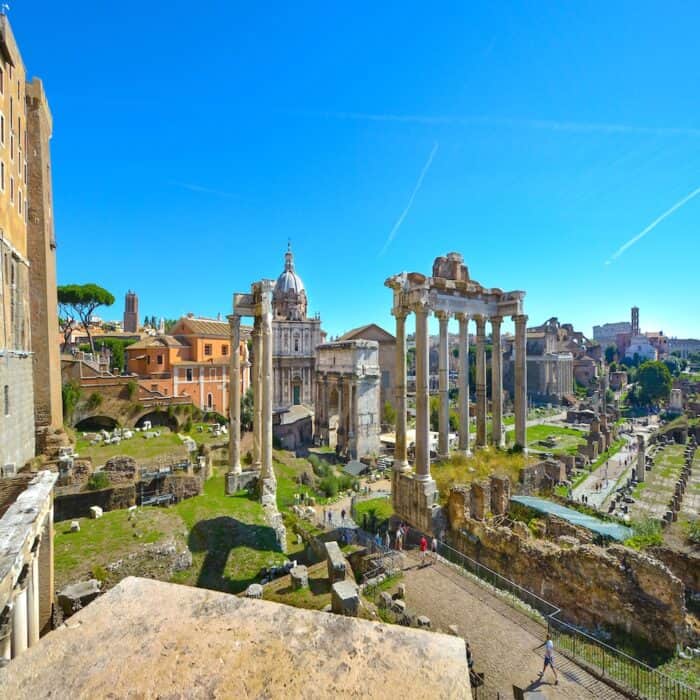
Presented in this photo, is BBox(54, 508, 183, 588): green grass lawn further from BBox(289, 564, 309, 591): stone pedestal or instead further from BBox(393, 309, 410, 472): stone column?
BBox(393, 309, 410, 472): stone column

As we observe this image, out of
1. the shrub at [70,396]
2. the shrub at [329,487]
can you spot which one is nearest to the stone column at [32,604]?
the shrub at [329,487]

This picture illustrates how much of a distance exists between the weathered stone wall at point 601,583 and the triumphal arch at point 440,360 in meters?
2.82

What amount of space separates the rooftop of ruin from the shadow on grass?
9.34 meters

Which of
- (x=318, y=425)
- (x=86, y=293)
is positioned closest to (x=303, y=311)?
(x=318, y=425)

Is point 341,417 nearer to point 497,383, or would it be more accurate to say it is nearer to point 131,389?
point 131,389

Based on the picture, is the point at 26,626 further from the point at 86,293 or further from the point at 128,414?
the point at 86,293

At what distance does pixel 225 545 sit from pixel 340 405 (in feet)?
77.8

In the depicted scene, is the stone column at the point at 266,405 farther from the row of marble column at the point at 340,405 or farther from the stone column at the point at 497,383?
the row of marble column at the point at 340,405

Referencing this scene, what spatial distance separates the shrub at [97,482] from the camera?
14605mm

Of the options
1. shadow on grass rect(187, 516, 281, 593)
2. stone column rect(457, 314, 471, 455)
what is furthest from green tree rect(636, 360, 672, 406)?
shadow on grass rect(187, 516, 281, 593)

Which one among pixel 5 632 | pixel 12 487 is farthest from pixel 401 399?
pixel 5 632

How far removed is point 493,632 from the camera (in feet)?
28.7

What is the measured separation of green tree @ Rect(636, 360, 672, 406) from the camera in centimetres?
6712

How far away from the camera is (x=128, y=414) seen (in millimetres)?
30188
